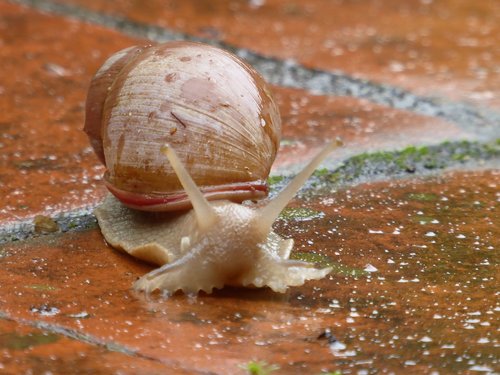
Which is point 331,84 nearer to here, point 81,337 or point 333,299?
point 333,299

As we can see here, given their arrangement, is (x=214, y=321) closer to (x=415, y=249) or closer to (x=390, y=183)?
(x=415, y=249)

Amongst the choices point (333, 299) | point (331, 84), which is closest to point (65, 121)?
point (331, 84)

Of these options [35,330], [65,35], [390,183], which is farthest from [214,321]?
[65,35]

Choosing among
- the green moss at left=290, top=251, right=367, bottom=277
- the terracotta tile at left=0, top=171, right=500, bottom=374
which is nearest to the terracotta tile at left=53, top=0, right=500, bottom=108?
the terracotta tile at left=0, top=171, right=500, bottom=374

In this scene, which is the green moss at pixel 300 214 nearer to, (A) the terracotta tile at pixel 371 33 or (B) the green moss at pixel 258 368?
(B) the green moss at pixel 258 368

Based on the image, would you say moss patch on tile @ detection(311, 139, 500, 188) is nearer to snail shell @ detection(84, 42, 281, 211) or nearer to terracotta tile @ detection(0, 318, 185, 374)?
snail shell @ detection(84, 42, 281, 211)

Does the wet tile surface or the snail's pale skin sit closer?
the wet tile surface
